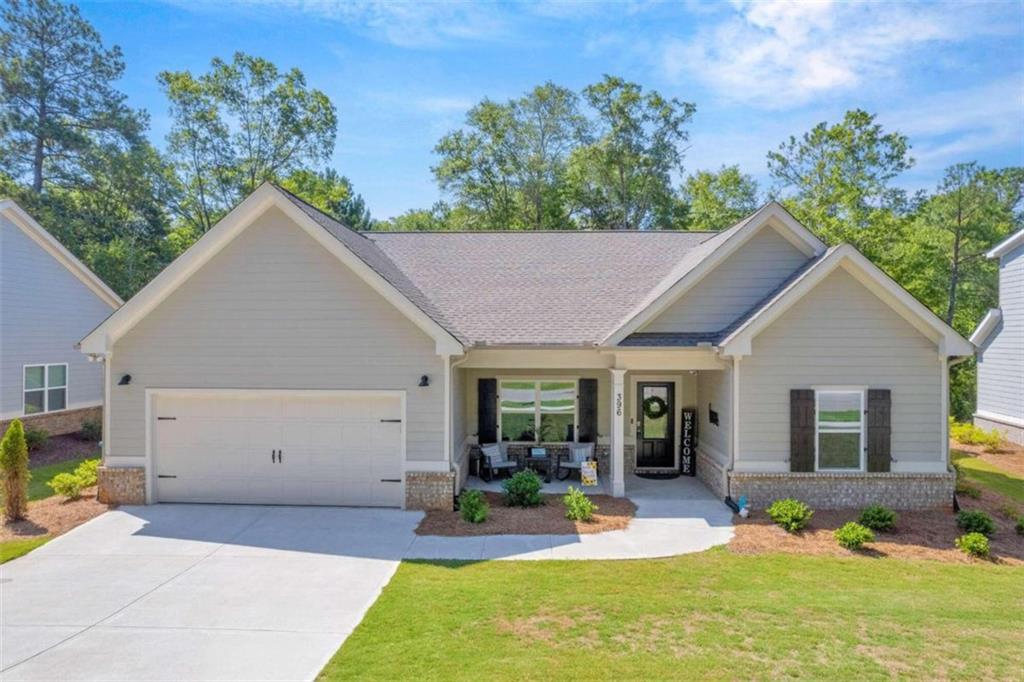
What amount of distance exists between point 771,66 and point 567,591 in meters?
12.4

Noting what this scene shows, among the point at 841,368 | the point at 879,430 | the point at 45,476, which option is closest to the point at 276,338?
the point at 45,476

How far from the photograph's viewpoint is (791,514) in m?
10.1

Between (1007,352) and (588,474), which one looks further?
(1007,352)

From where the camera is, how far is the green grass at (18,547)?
882 centimetres

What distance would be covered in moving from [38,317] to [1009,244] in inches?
1267

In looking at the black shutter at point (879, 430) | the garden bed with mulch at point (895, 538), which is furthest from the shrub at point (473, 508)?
the black shutter at point (879, 430)

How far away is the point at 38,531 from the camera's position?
993 cm

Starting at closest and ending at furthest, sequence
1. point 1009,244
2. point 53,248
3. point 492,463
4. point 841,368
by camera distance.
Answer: point 841,368
point 492,463
point 53,248
point 1009,244

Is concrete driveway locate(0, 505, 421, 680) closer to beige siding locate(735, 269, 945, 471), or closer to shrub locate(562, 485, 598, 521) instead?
shrub locate(562, 485, 598, 521)

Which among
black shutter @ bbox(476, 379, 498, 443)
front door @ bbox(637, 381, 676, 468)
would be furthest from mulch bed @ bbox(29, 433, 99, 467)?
front door @ bbox(637, 381, 676, 468)

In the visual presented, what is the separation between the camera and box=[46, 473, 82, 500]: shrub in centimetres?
1155

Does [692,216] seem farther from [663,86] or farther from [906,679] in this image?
[906,679]

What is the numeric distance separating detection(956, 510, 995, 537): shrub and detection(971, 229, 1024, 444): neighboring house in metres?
12.1

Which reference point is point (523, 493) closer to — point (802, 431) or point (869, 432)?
point (802, 431)
